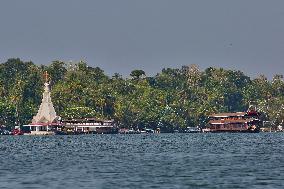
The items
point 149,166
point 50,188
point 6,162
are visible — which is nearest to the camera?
point 50,188

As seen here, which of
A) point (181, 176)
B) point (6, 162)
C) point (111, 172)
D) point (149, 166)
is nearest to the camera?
point (181, 176)

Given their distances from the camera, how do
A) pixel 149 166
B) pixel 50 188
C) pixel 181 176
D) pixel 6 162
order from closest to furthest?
1. pixel 50 188
2. pixel 181 176
3. pixel 149 166
4. pixel 6 162

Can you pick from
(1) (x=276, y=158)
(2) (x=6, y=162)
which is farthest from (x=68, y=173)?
(1) (x=276, y=158)

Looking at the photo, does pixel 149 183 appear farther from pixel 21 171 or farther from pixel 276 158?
pixel 276 158

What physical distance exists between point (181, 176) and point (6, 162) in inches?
1119

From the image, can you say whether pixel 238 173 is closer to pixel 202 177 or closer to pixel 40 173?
pixel 202 177

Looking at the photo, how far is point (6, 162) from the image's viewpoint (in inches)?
3809

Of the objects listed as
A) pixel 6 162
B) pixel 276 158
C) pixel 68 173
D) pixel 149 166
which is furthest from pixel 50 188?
pixel 276 158

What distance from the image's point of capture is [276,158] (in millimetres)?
100062

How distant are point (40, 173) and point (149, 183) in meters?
12.8

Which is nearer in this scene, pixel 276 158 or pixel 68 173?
pixel 68 173

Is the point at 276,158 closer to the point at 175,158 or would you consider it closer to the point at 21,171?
the point at 175,158

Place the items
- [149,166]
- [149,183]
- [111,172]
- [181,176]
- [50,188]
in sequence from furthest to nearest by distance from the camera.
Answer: [149,166], [111,172], [181,176], [149,183], [50,188]

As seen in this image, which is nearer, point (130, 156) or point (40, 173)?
point (40, 173)
